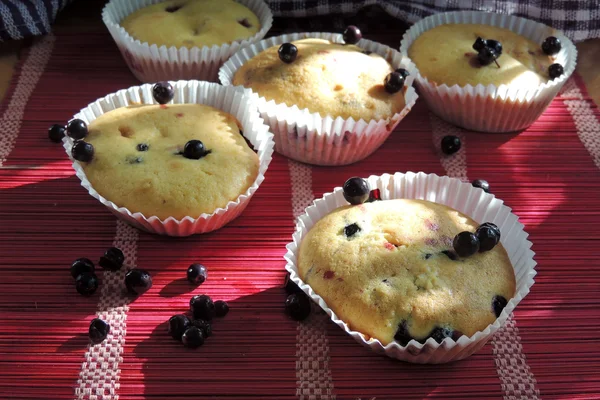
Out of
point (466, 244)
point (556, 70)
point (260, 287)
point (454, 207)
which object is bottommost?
point (260, 287)

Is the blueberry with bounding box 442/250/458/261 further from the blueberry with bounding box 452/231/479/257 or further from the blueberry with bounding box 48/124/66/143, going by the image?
the blueberry with bounding box 48/124/66/143

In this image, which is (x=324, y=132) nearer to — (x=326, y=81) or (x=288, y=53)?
(x=326, y=81)

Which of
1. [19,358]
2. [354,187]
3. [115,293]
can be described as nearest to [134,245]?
[115,293]

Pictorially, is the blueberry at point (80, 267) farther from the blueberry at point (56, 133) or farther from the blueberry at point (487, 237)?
the blueberry at point (487, 237)

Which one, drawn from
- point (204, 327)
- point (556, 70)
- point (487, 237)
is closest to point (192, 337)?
point (204, 327)

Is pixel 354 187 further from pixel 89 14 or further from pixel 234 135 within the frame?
pixel 89 14

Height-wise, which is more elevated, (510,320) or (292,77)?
(292,77)

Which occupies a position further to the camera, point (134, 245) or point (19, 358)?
point (134, 245)
